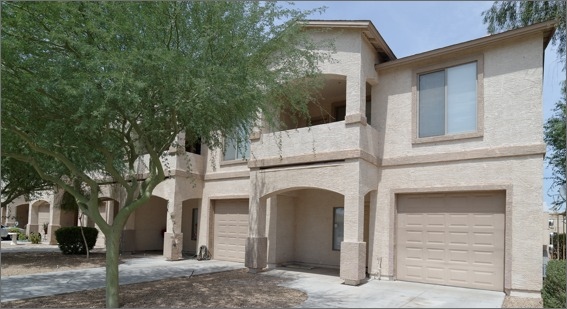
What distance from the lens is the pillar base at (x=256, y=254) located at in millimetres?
15109

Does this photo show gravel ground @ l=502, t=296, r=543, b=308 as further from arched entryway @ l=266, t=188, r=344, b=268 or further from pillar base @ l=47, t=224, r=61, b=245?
pillar base @ l=47, t=224, r=61, b=245

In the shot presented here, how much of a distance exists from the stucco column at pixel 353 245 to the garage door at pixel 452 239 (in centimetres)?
166

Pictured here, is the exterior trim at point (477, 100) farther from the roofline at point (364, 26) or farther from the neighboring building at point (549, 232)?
the neighboring building at point (549, 232)

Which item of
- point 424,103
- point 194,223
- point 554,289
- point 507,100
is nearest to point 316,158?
point 424,103

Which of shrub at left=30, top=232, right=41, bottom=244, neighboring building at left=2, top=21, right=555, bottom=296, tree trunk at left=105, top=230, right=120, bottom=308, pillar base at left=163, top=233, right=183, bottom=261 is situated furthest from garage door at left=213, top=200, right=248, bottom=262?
shrub at left=30, top=232, right=41, bottom=244

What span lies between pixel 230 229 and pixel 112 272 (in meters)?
9.04

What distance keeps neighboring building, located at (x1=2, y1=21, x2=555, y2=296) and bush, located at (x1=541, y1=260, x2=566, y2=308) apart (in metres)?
0.48

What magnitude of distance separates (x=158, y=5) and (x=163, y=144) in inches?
139

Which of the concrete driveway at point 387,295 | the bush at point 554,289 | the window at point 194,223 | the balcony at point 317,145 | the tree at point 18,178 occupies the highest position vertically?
the balcony at point 317,145

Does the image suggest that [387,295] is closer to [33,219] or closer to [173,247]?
[173,247]

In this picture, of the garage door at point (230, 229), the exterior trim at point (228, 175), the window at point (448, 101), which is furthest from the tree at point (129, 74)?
the garage door at point (230, 229)

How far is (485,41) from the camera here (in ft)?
40.9

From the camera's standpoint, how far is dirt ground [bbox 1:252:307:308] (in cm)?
1007

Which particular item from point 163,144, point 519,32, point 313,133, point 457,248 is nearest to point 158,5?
point 163,144
